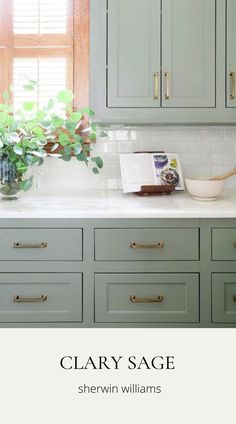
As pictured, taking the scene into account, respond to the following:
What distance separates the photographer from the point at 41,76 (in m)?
3.04

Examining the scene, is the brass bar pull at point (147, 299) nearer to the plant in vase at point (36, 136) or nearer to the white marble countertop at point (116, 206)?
the white marble countertop at point (116, 206)

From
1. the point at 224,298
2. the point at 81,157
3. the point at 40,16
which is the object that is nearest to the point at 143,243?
the point at 224,298

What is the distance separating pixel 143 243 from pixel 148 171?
0.70 metres

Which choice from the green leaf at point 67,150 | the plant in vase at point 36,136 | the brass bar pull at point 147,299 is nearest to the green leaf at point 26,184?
the plant in vase at point 36,136

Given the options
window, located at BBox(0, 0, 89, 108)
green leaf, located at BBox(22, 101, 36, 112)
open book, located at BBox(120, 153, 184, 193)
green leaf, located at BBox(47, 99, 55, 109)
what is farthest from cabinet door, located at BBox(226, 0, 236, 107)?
green leaf, located at BBox(22, 101, 36, 112)

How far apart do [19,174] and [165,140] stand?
968mm

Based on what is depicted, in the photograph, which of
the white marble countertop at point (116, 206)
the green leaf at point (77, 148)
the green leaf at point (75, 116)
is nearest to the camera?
the white marble countertop at point (116, 206)

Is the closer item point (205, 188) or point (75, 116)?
point (205, 188)

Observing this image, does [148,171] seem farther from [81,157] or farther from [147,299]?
[147,299]

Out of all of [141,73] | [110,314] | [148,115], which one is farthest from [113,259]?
[141,73]

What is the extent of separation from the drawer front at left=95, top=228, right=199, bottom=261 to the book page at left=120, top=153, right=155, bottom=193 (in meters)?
0.59

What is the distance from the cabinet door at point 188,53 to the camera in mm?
2656

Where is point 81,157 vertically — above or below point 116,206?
above

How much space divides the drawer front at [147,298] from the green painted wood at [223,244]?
0.15 meters
